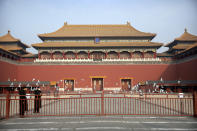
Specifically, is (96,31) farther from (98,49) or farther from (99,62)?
(99,62)

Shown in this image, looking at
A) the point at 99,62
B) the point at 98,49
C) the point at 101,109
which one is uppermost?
the point at 98,49

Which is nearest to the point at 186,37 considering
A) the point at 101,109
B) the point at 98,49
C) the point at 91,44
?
the point at 98,49

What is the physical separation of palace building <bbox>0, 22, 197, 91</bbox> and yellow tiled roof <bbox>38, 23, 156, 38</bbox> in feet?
0.54

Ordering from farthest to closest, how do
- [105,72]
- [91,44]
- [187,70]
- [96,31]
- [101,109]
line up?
[96,31] → [91,44] → [105,72] → [187,70] → [101,109]

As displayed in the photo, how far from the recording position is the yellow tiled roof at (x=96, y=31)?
27078 millimetres

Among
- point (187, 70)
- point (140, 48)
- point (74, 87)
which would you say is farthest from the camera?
point (140, 48)

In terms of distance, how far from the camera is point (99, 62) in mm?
24203

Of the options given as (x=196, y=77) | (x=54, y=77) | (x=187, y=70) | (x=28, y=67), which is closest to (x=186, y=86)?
(x=196, y=77)

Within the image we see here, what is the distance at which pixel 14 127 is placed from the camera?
4898 millimetres

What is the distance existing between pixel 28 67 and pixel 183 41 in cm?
2487

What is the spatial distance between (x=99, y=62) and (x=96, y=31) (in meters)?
7.18

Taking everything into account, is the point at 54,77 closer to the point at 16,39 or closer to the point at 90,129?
the point at 16,39

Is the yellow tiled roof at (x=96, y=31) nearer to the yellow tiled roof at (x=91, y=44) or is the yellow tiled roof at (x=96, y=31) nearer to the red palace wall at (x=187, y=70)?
the yellow tiled roof at (x=91, y=44)

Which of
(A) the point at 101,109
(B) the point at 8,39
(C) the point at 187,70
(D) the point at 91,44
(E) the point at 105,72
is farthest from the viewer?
(B) the point at 8,39
